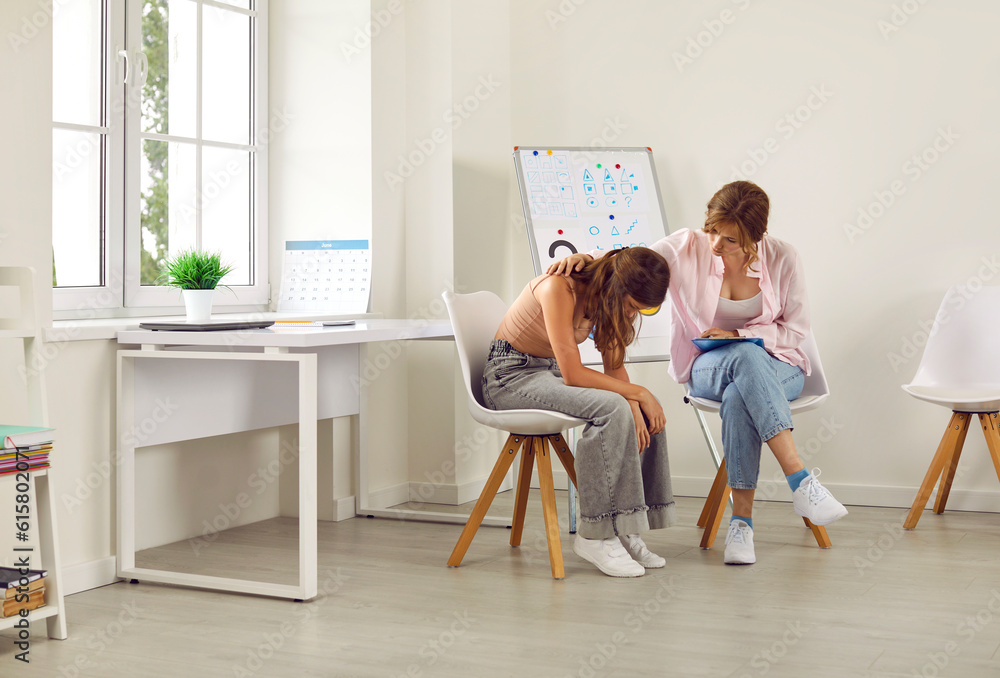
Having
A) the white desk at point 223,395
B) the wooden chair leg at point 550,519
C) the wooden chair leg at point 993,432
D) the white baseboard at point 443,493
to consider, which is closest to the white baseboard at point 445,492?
the white baseboard at point 443,493

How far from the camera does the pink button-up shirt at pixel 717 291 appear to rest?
289 cm

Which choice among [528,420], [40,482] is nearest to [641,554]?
[528,420]

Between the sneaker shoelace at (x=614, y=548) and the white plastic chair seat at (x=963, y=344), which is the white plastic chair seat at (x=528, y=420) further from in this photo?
the white plastic chair seat at (x=963, y=344)

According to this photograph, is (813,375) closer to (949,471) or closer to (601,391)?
(949,471)

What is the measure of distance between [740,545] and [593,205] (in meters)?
1.41

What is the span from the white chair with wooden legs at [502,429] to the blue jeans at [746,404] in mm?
455

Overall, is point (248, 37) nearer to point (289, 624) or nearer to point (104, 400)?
point (104, 400)

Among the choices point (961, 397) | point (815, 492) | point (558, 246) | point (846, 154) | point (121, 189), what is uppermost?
point (846, 154)

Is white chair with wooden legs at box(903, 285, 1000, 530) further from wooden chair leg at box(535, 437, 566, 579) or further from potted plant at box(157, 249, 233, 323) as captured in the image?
potted plant at box(157, 249, 233, 323)

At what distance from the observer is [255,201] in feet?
11.7

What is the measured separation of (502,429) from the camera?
2.56m

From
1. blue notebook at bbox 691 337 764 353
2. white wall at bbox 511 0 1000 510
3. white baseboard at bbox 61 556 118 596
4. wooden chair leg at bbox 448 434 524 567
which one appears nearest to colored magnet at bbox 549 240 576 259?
white wall at bbox 511 0 1000 510

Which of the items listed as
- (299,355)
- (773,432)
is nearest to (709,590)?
(773,432)

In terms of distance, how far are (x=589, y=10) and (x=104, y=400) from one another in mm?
2420
